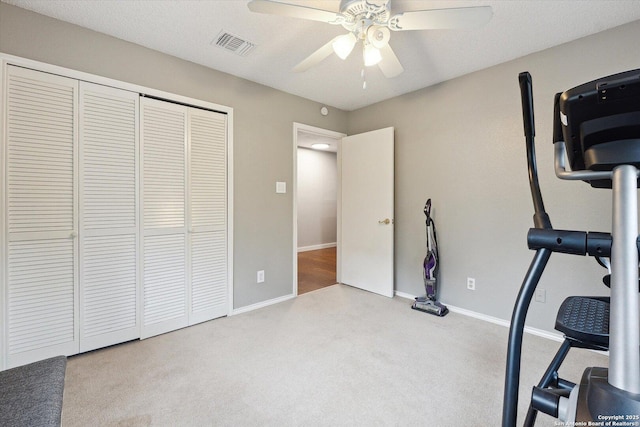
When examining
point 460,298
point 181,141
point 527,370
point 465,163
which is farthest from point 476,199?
point 181,141

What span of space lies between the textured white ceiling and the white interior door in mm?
898

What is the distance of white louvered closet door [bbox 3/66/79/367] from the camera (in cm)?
188

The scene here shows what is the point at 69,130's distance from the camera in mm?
2057

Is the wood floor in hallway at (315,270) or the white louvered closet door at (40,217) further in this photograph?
the wood floor in hallway at (315,270)

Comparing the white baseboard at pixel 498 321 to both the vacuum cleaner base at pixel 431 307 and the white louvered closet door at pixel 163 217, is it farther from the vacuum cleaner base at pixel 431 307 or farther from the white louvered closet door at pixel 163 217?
the white louvered closet door at pixel 163 217

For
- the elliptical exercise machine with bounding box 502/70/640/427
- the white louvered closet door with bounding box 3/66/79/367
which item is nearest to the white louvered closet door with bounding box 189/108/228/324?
the white louvered closet door with bounding box 3/66/79/367

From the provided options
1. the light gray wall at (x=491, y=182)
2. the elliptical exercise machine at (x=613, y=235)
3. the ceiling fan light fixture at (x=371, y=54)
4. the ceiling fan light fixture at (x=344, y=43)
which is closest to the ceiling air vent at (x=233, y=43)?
the ceiling fan light fixture at (x=344, y=43)

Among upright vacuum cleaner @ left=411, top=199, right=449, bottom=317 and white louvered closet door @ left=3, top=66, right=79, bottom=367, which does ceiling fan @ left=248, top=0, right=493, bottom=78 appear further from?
upright vacuum cleaner @ left=411, top=199, right=449, bottom=317

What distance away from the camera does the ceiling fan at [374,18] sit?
57.5 inches

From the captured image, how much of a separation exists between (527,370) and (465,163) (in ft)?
5.89

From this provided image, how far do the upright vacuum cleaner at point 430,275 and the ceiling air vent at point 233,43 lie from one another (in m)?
2.21

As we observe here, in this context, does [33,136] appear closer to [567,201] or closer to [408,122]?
[408,122]

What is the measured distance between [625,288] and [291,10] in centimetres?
172

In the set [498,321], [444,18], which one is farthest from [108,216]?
[498,321]
